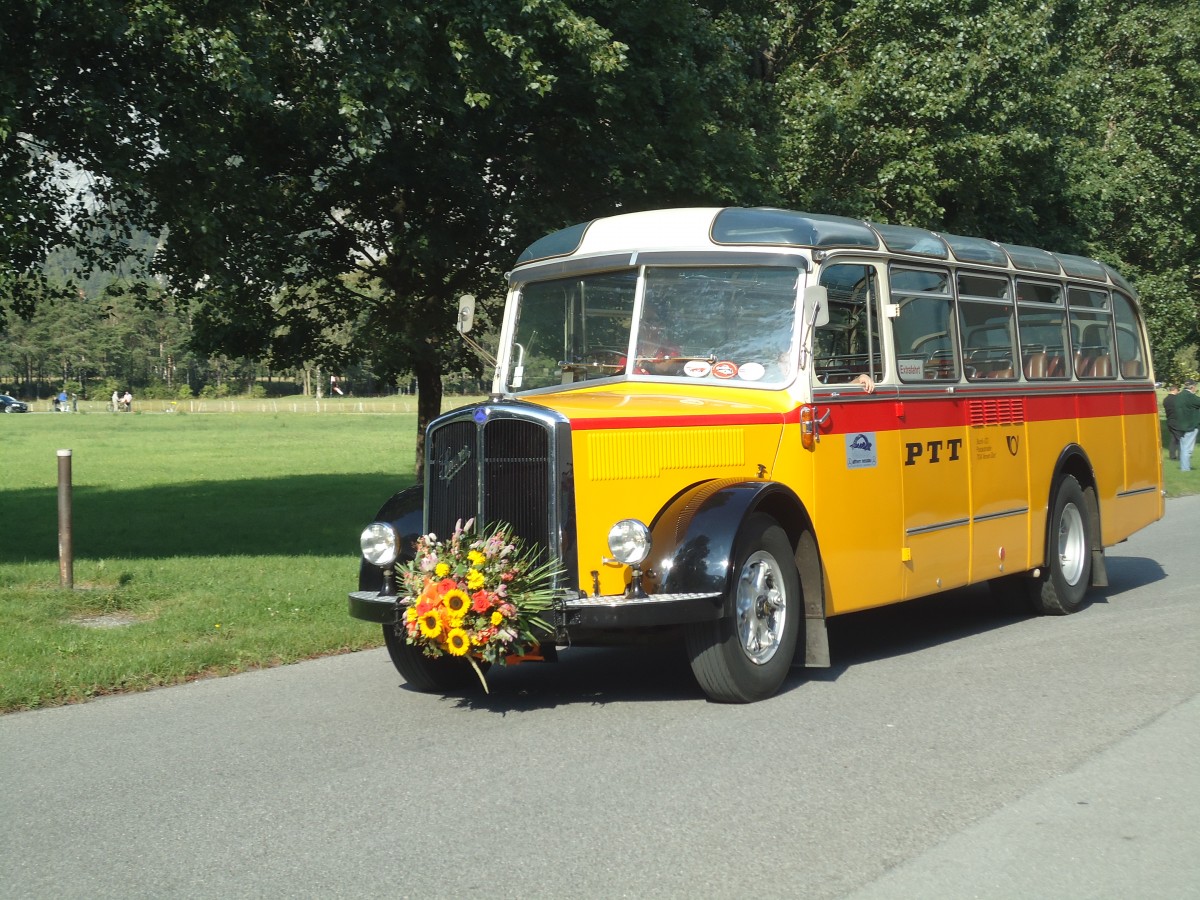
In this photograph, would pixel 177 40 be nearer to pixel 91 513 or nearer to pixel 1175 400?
pixel 91 513

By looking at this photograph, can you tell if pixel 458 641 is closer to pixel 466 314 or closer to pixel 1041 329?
pixel 466 314

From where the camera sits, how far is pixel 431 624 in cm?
713

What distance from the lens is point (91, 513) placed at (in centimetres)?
1955

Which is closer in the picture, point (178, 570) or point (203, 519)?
point (178, 570)

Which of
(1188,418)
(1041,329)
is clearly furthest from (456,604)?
(1188,418)

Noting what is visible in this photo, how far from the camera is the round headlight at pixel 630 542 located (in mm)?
7129

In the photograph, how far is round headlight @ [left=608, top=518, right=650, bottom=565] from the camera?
7129 millimetres

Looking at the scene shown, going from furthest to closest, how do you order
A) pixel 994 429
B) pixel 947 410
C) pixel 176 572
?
pixel 176 572
pixel 994 429
pixel 947 410

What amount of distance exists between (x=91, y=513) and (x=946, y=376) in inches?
534

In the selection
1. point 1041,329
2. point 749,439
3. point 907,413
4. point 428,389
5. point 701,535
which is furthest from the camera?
point 428,389

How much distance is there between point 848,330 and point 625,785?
3716 mm

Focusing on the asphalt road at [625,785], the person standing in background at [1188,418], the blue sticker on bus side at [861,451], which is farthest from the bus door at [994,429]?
the person standing in background at [1188,418]

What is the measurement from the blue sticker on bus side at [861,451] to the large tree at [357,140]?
6.95 metres

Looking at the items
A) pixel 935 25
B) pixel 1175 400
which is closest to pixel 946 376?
pixel 935 25
